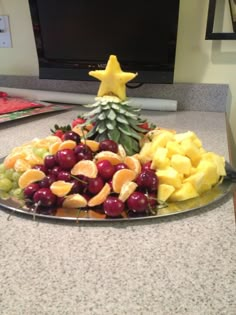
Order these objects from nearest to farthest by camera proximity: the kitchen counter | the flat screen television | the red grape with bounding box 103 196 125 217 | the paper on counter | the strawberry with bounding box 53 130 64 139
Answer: the kitchen counter, the red grape with bounding box 103 196 125 217, the strawberry with bounding box 53 130 64 139, the flat screen television, the paper on counter

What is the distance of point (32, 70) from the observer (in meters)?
1.52

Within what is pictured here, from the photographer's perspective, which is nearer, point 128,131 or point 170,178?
point 170,178

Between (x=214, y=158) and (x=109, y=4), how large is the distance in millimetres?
788

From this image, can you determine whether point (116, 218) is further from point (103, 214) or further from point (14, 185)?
point (14, 185)

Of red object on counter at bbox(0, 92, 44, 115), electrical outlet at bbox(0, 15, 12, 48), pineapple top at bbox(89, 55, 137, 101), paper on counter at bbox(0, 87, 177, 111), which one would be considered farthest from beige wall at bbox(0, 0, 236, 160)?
pineapple top at bbox(89, 55, 137, 101)

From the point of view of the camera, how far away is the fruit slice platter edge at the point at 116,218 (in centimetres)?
56

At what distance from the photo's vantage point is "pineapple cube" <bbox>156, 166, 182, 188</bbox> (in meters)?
0.59

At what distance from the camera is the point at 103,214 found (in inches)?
22.3

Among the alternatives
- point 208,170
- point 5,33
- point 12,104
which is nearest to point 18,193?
point 208,170

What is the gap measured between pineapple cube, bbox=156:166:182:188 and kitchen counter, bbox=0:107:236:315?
2.2 inches

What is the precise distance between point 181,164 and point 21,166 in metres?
0.30

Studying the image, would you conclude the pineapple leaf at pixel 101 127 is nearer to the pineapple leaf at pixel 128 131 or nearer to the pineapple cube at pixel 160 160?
the pineapple leaf at pixel 128 131

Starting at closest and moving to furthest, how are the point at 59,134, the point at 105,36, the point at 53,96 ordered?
the point at 59,134 < the point at 105,36 < the point at 53,96

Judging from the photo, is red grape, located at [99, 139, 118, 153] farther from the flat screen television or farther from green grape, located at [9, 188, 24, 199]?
the flat screen television
